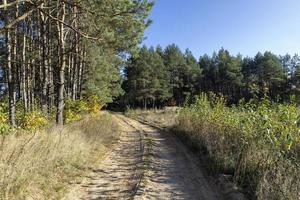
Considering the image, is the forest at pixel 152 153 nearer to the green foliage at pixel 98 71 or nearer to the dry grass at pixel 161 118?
the dry grass at pixel 161 118

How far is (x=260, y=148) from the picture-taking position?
8258 mm

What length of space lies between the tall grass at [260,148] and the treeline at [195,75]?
2076 inches

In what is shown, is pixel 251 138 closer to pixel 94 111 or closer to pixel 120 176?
pixel 120 176

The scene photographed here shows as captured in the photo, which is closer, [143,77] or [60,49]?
[60,49]

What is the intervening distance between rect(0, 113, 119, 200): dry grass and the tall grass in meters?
3.91

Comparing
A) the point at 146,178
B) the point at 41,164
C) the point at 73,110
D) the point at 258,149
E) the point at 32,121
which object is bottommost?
the point at 146,178

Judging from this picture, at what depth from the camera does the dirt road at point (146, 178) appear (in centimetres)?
759

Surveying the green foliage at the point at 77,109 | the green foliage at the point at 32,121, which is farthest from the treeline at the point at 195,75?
the green foliage at the point at 32,121

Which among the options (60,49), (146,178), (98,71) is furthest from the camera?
(98,71)

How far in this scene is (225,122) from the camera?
11.5 metres

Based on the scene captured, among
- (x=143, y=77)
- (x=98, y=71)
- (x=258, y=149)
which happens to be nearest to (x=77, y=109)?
(x=98, y=71)

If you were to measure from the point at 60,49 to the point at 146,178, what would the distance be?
9.17 metres

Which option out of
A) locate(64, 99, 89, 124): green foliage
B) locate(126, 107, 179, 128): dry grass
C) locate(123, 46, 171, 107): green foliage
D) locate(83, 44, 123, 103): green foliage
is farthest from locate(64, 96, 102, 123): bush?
A: locate(123, 46, 171, 107): green foliage

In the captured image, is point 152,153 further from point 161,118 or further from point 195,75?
point 195,75
